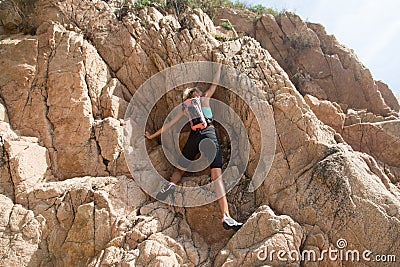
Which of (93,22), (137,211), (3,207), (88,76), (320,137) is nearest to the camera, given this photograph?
(3,207)

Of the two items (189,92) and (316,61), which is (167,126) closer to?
(189,92)

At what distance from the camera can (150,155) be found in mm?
7820

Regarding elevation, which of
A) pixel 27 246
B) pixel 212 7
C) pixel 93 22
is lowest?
pixel 27 246

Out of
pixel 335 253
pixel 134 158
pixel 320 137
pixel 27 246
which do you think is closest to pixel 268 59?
pixel 320 137

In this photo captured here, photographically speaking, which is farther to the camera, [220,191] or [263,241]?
[220,191]

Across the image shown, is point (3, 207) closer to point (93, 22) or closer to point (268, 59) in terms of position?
point (93, 22)

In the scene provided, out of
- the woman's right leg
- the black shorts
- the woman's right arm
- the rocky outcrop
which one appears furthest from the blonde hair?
the rocky outcrop

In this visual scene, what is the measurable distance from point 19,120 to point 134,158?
2.80 metres

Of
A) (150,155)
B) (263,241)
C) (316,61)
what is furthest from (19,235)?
(316,61)

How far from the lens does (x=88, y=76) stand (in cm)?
815

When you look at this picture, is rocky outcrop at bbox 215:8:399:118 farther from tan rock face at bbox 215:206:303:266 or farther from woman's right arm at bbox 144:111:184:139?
tan rock face at bbox 215:206:303:266

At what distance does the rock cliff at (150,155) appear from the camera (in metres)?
5.96

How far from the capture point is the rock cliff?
5.96m

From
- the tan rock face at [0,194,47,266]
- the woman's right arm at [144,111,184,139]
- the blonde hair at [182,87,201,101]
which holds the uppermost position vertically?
the blonde hair at [182,87,201,101]
